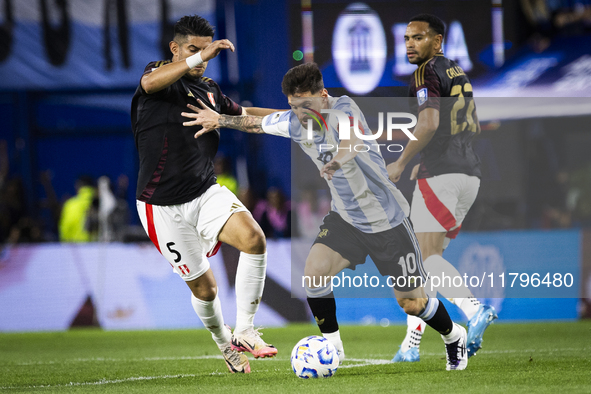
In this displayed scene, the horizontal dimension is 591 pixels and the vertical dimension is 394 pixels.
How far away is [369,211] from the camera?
5121mm

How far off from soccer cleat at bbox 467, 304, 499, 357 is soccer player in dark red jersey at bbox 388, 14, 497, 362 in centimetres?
9

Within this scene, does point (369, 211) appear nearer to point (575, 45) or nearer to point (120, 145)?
point (575, 45)

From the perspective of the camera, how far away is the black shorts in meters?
4.99

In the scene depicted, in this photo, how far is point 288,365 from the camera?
5938 millimetres

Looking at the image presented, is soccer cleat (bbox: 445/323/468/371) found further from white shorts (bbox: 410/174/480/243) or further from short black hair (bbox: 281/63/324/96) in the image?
short black hair (bbox: 281/63/324/96)

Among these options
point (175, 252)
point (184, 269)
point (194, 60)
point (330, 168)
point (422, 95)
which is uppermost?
point (194, 60)

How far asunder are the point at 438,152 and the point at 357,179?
2.73ft

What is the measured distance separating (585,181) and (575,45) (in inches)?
147

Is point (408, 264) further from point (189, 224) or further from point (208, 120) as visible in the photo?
point (208, 120)

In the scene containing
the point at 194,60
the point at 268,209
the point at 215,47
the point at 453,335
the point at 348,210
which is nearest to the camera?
the point at 215,47

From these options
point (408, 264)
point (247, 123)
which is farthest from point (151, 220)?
point (408, 264)

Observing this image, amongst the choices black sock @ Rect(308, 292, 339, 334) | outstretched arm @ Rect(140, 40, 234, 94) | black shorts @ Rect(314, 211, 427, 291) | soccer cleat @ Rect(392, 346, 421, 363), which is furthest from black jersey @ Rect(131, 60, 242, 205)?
soccer cleat @ Rect(392, 346, 421, 363)

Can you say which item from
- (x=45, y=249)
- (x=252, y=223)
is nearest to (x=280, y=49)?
(x=45, y=249)

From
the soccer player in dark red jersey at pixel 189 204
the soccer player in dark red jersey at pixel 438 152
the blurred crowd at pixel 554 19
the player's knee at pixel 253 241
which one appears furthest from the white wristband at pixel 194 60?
the blurred crowd at pixel 554 19
